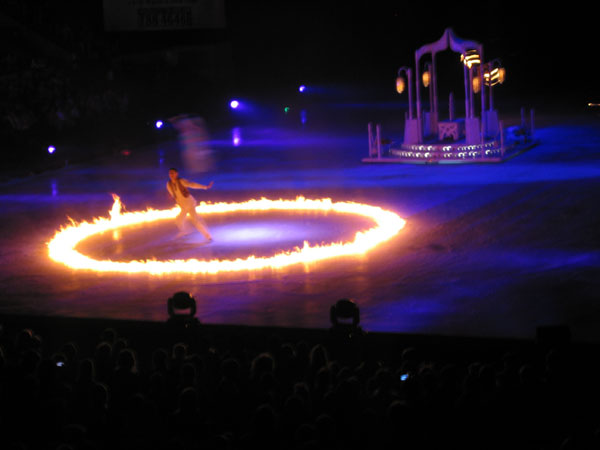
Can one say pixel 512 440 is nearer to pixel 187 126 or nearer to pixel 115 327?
pixel 115 327

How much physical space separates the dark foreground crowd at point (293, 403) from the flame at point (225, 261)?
5.71 m

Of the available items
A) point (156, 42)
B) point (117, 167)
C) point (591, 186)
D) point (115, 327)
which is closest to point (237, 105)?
point (156, 42)

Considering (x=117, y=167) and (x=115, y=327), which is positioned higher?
(x=117, y=167)

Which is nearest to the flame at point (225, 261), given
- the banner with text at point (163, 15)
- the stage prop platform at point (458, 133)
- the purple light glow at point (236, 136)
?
the stage prop platform at point (458, 133)

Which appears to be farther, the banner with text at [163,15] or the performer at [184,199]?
the banner with text at [163,15]

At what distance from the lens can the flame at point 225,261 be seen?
1309cm

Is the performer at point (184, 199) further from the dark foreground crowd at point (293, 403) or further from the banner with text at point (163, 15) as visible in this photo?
the banner with text at point (163, 15)

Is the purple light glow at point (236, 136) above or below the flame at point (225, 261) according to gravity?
above

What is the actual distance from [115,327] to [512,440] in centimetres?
452

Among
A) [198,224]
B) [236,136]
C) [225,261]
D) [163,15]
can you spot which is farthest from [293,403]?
[163,15]

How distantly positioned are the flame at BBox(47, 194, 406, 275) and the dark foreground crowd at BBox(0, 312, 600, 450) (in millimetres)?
5714

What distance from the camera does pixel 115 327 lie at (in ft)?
28.9

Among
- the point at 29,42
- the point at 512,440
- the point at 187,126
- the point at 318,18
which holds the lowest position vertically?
the point at 512,440

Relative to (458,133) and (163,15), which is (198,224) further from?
(163,15)
